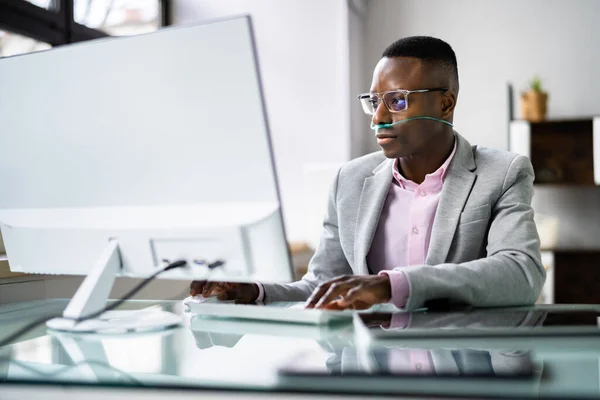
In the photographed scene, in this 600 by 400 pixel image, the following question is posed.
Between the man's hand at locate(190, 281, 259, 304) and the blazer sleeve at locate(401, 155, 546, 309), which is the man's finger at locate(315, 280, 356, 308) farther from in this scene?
the man's hand at locate(190, 281, 259, 304)

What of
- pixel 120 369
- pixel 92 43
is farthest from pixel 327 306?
pixel 92 43

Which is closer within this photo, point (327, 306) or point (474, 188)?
point (327, 306)

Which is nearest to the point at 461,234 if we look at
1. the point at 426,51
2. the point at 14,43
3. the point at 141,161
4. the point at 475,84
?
the point at 426,51

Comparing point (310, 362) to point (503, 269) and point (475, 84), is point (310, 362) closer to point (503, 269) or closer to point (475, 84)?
point (503, 269)

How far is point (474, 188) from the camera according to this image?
1454mm

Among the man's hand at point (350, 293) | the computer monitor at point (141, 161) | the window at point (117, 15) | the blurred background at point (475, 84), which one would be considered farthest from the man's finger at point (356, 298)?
the blurred background at point (475, 84)

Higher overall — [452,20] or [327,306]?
[452,20]

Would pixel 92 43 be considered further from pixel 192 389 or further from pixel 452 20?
pixel 452 20

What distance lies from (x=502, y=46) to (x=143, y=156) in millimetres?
4375

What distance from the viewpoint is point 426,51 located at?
152 centimetres

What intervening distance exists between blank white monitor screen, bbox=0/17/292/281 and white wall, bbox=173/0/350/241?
3.65 m

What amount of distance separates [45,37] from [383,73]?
2579 mm

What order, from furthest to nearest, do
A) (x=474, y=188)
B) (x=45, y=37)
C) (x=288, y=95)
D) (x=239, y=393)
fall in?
(x=288, y=95) → (x=45, y=37) → (x=474, y=188) → (x=239, y=393)

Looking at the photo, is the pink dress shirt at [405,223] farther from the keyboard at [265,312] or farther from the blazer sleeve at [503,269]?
the keyboard at [265,312]
